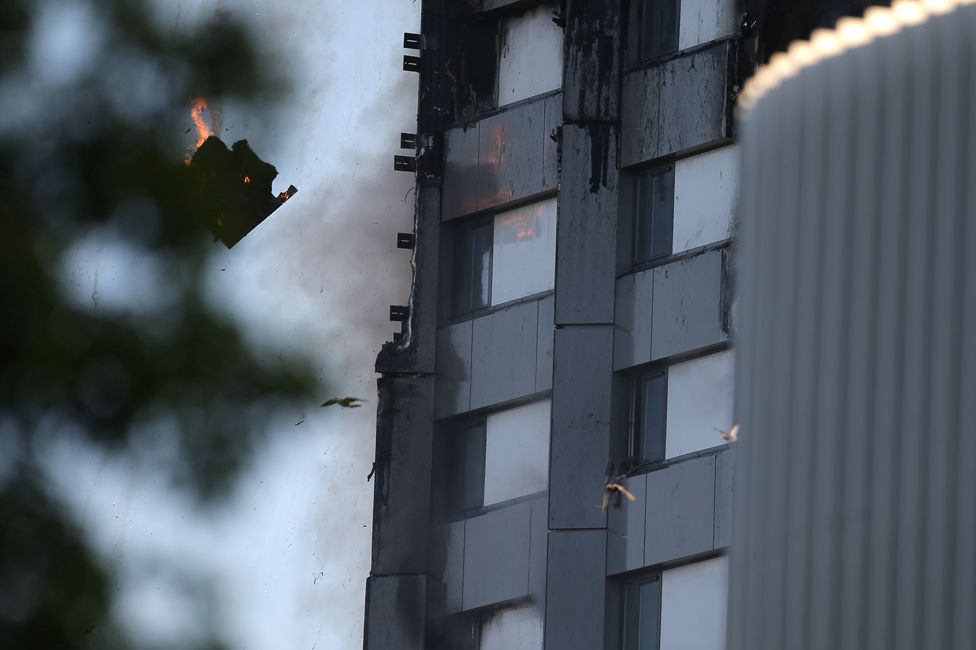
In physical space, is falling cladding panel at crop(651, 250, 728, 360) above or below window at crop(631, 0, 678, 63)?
below

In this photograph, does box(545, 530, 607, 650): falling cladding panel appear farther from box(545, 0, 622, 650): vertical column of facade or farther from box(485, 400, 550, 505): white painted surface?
box(485, 400, 550, 505): white painted surface

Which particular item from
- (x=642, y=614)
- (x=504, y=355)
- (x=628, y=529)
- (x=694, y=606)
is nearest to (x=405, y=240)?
(x=504, y=355)

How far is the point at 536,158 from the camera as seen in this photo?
20.2 m

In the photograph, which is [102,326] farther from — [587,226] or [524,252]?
[524,252]

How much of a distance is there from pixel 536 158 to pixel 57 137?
563 inches

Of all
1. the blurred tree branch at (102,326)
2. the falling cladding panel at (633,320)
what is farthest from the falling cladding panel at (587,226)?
the blurred tree branch at (102,326)

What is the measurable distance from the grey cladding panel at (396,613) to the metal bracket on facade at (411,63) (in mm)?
6309

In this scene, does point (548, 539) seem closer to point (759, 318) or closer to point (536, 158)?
point (536, 158)

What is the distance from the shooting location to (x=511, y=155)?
2059 centimetres

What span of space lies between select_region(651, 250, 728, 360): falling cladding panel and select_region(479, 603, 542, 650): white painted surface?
3.24 m

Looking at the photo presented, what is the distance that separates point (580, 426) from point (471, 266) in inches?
124

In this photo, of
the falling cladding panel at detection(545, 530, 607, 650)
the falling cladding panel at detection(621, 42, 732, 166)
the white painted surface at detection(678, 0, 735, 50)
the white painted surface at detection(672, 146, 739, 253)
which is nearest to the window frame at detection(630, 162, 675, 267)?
the white painted surface at detection(672, 146, 739, 253)

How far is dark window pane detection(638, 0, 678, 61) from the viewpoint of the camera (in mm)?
19562

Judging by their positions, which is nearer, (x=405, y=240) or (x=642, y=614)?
(x=642, y=614)
